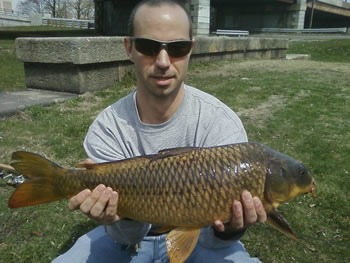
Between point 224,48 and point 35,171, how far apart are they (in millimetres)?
10850

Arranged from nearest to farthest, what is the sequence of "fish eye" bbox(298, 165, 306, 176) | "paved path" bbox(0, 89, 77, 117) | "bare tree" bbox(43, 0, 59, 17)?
1. "fish eye" bbox(298, 165, 306, 176)
2. "paved path" bbox(0, 89, 77, 117)
3. "bare tree" bbox(43, 0, 59, 17)

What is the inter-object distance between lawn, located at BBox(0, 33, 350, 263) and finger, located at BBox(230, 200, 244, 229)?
117cm

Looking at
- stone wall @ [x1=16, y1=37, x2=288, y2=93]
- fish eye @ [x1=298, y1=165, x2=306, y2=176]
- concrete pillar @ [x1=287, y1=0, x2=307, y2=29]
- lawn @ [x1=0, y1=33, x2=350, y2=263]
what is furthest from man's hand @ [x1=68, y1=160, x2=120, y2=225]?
concrete pillar @ [x1=287, y1=0, x2=307, y2=29]

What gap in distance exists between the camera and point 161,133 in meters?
2.18

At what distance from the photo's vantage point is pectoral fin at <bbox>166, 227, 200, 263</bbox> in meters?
1.84

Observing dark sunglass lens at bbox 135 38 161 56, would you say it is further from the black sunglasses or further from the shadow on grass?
the shadow on grass

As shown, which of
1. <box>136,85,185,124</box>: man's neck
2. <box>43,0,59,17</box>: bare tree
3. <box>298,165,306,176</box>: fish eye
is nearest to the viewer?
<box>298,165,306,176</box>: fish eye

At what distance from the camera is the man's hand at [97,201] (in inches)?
71.7

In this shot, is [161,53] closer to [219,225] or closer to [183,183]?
[183,183]

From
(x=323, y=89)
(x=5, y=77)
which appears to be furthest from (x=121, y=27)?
(x=323, y=89)

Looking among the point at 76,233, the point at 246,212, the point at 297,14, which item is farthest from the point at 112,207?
the point at 297,14

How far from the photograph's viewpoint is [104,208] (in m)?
1.86

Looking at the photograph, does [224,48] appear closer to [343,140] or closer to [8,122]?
[343,140]

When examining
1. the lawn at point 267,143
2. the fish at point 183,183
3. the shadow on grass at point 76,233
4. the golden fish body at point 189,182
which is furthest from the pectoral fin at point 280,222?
the shadow on grass at point 76,233
